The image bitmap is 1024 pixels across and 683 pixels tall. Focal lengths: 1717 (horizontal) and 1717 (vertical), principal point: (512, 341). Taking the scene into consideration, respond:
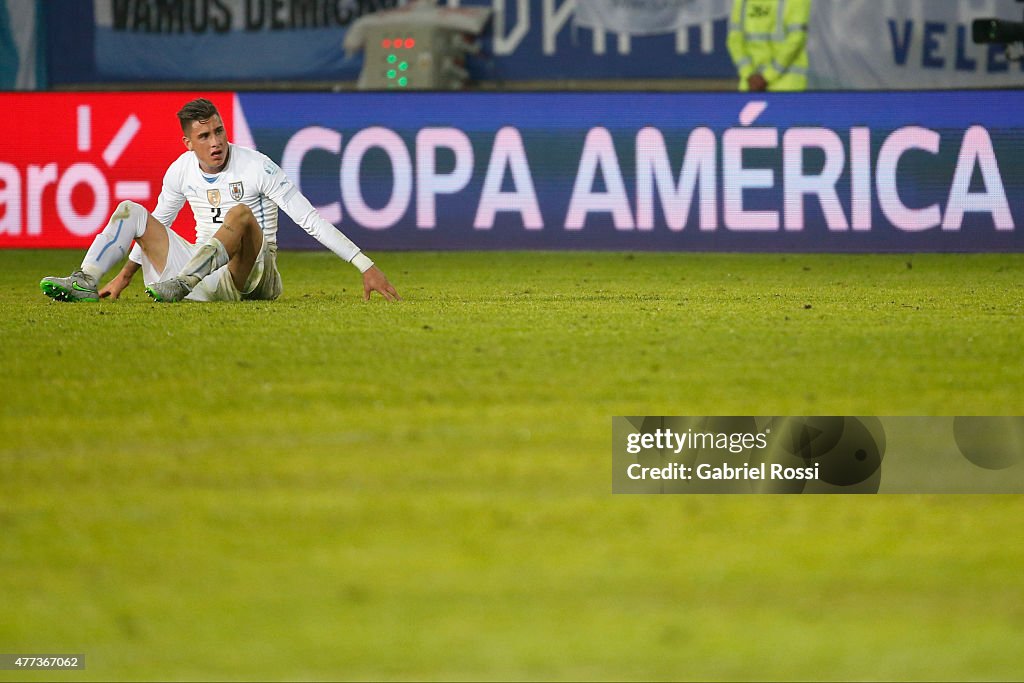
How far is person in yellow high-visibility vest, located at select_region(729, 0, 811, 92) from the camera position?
846 inches

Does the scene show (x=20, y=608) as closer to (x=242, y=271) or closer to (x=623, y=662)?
(x=623, y=662)

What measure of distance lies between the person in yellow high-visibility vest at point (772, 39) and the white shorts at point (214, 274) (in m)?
12.3

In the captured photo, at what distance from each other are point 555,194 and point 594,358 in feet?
24.4

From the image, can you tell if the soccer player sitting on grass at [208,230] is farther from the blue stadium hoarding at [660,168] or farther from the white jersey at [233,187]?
the blue stadium hoarding at [660,168]

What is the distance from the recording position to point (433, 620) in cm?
346

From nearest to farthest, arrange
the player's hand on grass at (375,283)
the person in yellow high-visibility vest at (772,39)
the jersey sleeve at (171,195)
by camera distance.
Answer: the player's hand on grass at (375,283), the jersey sleeve at (171,195), the person in yellow high-visibility vest at (772,39)

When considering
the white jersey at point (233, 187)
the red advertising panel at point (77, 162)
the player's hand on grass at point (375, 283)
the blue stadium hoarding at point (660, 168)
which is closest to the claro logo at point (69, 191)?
the red advertising panel at point (77, 162)

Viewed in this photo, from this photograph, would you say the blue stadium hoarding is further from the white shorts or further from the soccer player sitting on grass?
the soccer player sitting on grass

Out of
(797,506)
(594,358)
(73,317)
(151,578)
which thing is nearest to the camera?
(151,578)

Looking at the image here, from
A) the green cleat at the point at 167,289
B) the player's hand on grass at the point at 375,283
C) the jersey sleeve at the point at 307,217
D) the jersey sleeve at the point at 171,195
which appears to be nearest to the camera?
the player's hand on grass at the point at 375,283

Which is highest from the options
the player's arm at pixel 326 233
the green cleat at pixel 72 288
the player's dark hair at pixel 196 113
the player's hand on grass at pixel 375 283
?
the player's dark hair at pixel 196 113

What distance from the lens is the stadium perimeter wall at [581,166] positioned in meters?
14.5

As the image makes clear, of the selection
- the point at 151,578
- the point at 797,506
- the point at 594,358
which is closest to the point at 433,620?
the point at 151,578

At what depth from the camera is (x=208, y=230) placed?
9938mm
